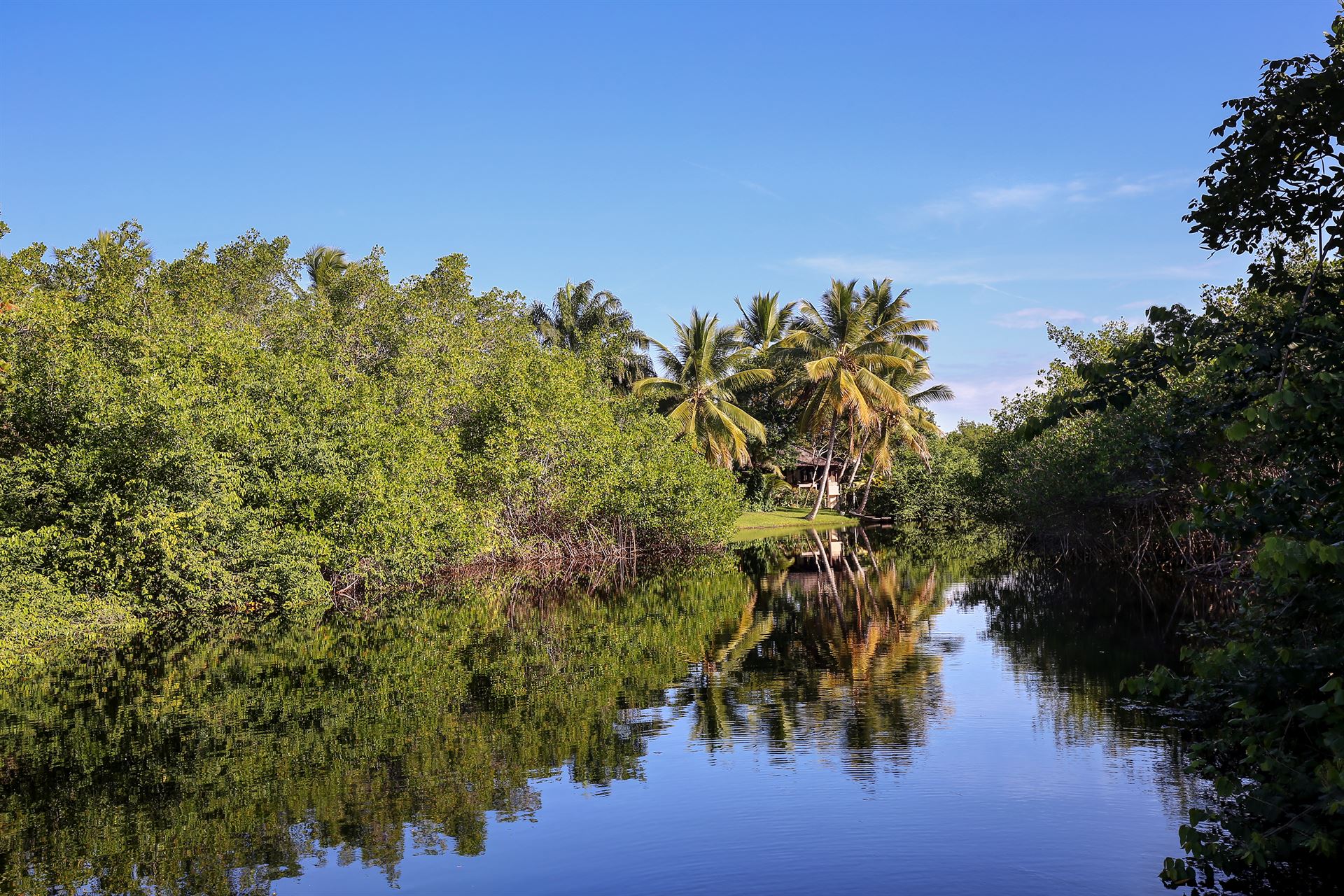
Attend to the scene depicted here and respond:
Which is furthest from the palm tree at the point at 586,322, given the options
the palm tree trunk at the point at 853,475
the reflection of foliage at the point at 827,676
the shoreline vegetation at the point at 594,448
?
the reflection of foliage at the point at 827,676

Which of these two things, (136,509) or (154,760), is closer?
(154,760)

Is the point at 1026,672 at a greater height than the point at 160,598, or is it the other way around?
the point at 160,598

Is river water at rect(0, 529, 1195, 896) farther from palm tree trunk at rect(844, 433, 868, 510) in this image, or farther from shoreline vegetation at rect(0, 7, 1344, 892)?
palm tree trunk at rect(844, 433, 868, 510)

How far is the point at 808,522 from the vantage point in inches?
2165

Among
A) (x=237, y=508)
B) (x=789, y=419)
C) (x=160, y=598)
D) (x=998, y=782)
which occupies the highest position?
(x=789, y=419)

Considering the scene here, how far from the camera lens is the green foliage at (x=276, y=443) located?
20.0m

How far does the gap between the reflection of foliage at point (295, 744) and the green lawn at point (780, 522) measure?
29.8 metres

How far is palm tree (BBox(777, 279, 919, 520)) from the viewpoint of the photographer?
156 feet

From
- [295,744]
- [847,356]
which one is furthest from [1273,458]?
[847,356]

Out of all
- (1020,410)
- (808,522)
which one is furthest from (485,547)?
(808,522)

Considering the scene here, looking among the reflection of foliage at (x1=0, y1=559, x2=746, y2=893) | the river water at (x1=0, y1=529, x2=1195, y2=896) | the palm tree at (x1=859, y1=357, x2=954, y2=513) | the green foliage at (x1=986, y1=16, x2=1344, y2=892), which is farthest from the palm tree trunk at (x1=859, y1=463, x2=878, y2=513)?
the green foliage at (x1=986, y1=16, x2=1344, y2=892)

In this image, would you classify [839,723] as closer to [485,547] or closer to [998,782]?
[998,782]

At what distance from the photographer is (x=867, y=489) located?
2389 inches

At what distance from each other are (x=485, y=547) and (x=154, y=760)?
18.4 m
